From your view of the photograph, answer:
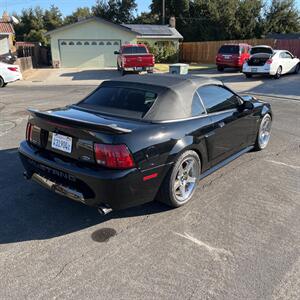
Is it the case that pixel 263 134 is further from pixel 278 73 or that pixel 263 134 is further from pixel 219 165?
pixel 278 73

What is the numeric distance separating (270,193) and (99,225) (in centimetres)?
223

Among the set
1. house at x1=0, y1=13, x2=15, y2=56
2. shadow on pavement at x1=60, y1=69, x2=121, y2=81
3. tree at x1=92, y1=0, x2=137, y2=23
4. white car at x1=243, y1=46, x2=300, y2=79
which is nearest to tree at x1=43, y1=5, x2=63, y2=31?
tree at x1=92, y1=0, x2=137, y2=23

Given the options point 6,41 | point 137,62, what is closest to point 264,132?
point 137,62

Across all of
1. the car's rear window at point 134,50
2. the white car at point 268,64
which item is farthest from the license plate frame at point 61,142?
the car's rear window at point 134,50

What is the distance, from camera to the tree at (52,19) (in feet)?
216

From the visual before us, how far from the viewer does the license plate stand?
353cm

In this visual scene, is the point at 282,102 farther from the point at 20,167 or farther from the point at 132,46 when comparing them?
the point at 132,46

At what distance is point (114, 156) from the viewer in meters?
3.27

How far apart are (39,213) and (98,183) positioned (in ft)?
3.33

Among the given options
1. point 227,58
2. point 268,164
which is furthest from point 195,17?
point 268,164

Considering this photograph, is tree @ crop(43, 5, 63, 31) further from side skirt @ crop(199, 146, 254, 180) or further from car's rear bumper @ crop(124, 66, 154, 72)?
side skirt @ crop(199, 146, 254, 180)

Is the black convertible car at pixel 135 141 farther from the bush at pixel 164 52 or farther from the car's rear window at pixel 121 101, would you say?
the bush at pixel 164 52

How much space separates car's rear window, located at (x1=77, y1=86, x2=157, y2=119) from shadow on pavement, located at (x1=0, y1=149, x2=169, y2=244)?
113 cm

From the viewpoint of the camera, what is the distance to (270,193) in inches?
174
